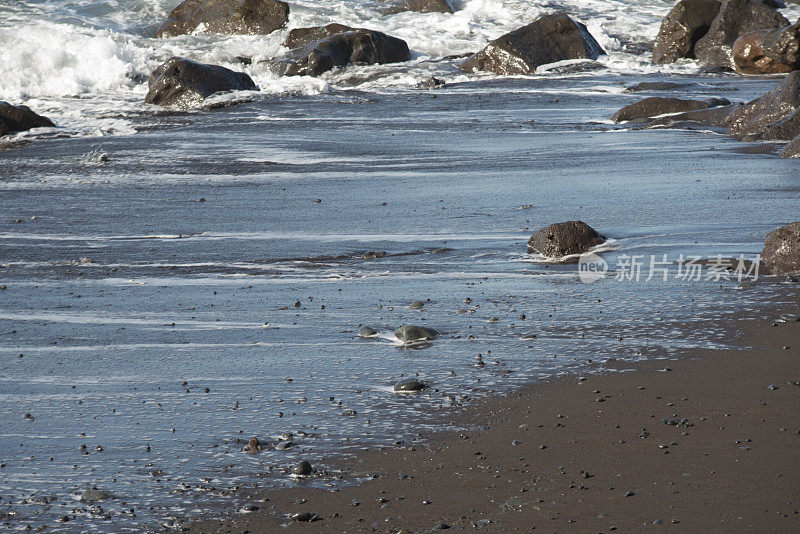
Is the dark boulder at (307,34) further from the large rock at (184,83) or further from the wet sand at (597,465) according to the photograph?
the wet sand at (597,465)

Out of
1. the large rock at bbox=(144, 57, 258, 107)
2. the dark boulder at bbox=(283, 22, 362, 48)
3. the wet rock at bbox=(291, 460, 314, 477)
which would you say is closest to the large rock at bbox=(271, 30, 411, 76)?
the dark boulder at bbox=(283, 22, 362, 48)

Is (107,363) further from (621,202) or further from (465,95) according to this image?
(465,95)

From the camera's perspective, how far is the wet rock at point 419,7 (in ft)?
96.0

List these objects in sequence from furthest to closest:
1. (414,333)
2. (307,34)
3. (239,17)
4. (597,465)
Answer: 1. (239,17)
2. (307,34)
3. (414,333)
4. (597,465)

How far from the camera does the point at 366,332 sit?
502cm

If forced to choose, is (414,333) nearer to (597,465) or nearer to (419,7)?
(597,465)

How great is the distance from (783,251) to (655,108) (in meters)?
7.96

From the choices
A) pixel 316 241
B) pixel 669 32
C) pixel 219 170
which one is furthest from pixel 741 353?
pixel 669 32

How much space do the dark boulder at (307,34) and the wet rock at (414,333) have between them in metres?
18.8

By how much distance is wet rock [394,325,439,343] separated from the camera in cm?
490

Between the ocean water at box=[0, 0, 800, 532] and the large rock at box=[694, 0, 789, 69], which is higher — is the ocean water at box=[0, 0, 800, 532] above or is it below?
below

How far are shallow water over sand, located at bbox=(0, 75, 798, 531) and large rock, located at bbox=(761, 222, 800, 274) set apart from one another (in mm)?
243

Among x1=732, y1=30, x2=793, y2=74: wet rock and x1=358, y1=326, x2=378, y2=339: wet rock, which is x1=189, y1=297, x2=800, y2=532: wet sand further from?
x1=732, y1=30, x2=793, y2=74: wet rock

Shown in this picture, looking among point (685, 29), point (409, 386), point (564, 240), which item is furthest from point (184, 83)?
point (409, 386)
